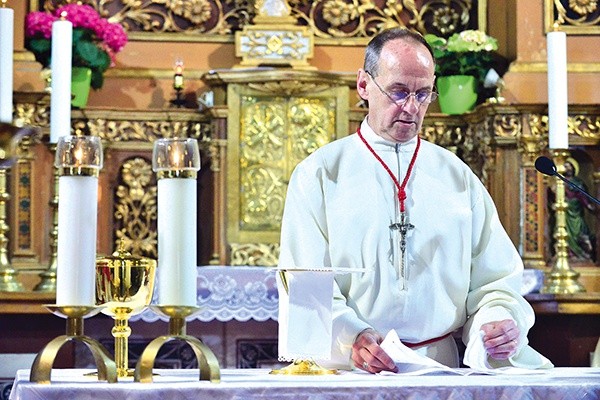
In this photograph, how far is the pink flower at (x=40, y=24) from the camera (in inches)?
275

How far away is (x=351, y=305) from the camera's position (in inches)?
146

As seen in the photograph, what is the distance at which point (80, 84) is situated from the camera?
6965mm

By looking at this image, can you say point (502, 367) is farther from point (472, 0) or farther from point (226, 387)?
A: point (472, 0)

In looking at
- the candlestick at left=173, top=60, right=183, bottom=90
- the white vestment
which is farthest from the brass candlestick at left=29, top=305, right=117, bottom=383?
the candlestick at left=173, top=60, right=183, bottom=90

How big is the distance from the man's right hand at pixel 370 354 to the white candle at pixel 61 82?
2917 millimetres

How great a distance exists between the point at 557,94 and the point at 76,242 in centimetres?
375

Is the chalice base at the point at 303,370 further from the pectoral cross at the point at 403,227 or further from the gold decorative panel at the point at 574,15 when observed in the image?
the gold decorative panel at the point at 574,15

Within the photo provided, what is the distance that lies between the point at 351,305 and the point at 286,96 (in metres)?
3.51

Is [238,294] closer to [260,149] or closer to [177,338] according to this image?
[260,149]

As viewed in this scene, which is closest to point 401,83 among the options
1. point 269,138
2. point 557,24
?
point 557,24

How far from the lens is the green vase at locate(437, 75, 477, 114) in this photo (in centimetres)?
718

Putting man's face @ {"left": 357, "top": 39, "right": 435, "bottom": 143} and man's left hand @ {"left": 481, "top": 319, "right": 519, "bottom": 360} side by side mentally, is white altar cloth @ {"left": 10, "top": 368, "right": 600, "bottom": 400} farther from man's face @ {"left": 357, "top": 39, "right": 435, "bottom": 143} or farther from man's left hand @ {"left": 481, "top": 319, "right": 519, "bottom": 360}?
man's face @ {"left": 357, "top": 39, "right": 435, "bottom": 143}

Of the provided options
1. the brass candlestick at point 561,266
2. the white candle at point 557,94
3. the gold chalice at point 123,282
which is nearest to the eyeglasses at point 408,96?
the gold chalice at point 123,282

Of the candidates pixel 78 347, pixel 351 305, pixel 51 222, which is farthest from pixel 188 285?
pixel 51 222
